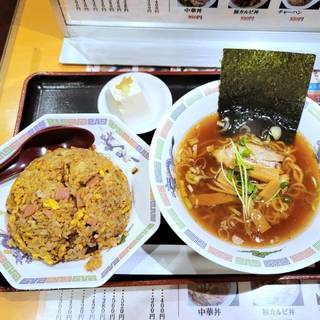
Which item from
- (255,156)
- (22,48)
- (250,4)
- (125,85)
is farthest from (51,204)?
(250,4)

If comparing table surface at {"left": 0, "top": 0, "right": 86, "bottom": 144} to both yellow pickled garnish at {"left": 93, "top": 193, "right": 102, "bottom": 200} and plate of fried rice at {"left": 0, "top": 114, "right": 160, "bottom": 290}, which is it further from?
yellow pickled garnish at {"left": 93, "top": 193, "right": 102, "bottom": 200}

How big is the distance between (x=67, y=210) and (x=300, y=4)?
127 cm

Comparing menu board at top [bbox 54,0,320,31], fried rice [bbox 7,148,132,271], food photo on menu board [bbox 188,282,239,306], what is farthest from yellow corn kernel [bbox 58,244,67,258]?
menu board at top [bbox 54,0,320,31]

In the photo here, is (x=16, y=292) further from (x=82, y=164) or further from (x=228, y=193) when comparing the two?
(x=228, y=193)

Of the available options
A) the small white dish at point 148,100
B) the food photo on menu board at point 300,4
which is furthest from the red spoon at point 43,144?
the food photo on menu board at point 300,4

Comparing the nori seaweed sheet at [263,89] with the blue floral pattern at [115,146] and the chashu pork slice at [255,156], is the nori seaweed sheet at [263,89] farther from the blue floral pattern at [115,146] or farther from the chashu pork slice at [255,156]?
the blue floral pattern at [115,146]

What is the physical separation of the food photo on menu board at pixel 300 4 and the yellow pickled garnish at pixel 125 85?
72 centimetres

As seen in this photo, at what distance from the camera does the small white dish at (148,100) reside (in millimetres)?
1844

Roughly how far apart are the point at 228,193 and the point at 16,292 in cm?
88

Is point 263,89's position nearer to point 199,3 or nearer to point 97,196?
point 199,3

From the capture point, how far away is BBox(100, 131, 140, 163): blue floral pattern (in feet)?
5.58

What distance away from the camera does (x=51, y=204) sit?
1.46 meters

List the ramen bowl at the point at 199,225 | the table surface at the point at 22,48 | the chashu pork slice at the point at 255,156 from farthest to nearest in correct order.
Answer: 1. the table surface at the point at 22,48
2. the chashu pork slice at the point at 255,156
3. the ramen bowl at the point at 199,225

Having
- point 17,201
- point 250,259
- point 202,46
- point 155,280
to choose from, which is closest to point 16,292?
point 17,201
